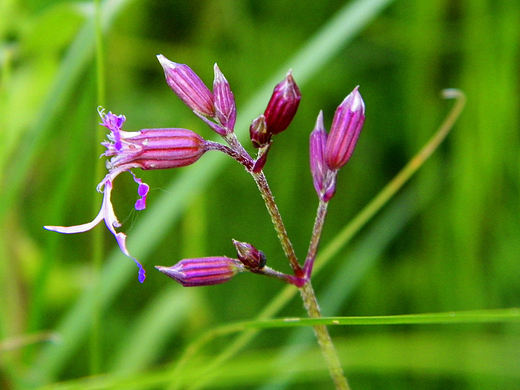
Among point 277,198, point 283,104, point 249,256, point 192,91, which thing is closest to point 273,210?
point 249,256

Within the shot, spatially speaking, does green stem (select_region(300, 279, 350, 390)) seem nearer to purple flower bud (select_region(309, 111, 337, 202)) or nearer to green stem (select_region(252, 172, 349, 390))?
green stem (select_region(252, 172, 349, 390))

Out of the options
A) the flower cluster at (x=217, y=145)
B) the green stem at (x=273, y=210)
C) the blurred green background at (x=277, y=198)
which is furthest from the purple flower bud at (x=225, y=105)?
the blurred green background at (x=277, y=198)

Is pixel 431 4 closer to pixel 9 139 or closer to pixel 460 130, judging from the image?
pixel 460 130

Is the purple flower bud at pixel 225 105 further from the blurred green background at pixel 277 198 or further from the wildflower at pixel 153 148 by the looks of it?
the blurred green background at pixel 277 198

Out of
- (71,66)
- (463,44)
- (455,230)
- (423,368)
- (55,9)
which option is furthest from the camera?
(463,44)

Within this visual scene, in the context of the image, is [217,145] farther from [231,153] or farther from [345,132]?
[345,132]

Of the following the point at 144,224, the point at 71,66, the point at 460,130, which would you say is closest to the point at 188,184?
the point at 144,224

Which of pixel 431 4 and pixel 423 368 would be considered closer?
pixel 423 368
